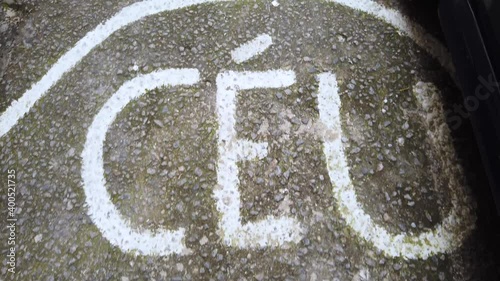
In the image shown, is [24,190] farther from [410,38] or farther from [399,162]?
[410,38]

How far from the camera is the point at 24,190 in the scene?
2.31 m

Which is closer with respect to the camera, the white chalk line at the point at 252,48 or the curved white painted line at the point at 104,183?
the curved white painted line at the point at 104,183

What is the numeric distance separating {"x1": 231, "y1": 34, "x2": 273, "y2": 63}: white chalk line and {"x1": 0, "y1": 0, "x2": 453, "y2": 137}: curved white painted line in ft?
1.69

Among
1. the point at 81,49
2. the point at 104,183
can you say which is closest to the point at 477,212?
the point at 104,183

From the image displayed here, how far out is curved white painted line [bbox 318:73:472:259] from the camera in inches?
82.8

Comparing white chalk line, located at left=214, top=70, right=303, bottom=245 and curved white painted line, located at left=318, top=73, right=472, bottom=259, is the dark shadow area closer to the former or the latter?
curved white painted line, located at left=318, top=73, right=472, bottom=259

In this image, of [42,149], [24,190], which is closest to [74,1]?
[42,149]

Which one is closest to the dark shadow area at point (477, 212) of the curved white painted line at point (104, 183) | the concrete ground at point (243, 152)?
the concrete ground at point (243, 152)

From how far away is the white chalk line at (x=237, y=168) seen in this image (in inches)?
83.7

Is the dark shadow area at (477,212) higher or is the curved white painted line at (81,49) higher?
the curved white painted line at (81,49)

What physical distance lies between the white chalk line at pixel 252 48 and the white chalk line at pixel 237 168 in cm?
12

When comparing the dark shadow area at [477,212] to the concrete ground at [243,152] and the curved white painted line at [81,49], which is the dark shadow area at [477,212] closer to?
the concrete ground at [243,152]

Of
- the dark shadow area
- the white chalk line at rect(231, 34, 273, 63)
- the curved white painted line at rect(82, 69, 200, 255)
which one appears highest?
the white chalk line at rect(231, 34, 273, 63)

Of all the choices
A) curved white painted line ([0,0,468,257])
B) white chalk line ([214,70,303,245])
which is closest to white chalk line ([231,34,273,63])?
white chalk line ([214,70,303,245])
